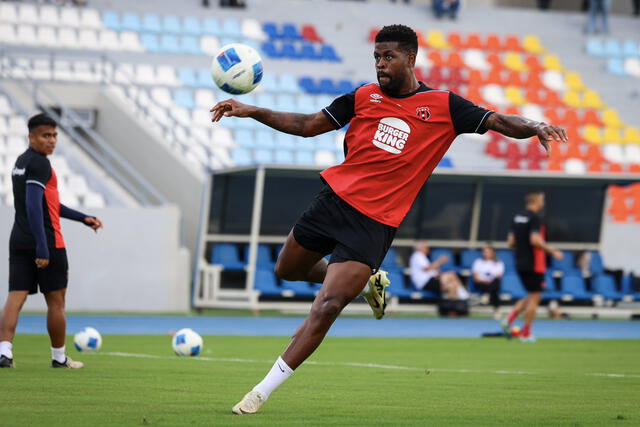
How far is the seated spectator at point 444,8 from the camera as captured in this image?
38.2 m

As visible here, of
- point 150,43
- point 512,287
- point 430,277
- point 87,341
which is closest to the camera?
point 87,341

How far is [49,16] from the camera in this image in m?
31.5

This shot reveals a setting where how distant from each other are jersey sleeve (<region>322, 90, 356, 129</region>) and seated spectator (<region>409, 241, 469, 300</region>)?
15.3 m

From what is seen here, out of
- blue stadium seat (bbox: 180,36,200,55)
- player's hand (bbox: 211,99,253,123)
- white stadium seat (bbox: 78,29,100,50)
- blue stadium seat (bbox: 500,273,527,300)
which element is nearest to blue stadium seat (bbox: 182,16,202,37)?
blue stadium seat (bbox: 180,36,200,55)

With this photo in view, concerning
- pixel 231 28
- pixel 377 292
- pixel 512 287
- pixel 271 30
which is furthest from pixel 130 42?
pixel 377 292

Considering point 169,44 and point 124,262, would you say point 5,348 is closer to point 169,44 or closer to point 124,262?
point 124,262

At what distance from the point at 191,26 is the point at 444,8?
31.3 feet

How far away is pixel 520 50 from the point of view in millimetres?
37562

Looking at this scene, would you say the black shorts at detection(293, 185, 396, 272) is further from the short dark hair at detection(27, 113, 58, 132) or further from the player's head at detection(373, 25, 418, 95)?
the short dark hair at detection(27, 113, 58, 132)

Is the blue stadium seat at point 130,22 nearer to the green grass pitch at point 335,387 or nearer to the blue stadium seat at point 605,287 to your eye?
the blue stadium seat at point 605,287

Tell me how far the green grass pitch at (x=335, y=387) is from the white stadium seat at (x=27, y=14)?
19190mm

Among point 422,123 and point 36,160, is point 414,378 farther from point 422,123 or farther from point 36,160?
point 36,160

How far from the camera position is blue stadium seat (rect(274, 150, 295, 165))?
28.7 meters

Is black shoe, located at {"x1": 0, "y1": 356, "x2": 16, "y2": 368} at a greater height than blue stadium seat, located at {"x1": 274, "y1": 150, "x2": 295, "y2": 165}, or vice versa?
black shoe, located at {"x1": 0, "y1": 356, "x2": 16, "y2": 368}
